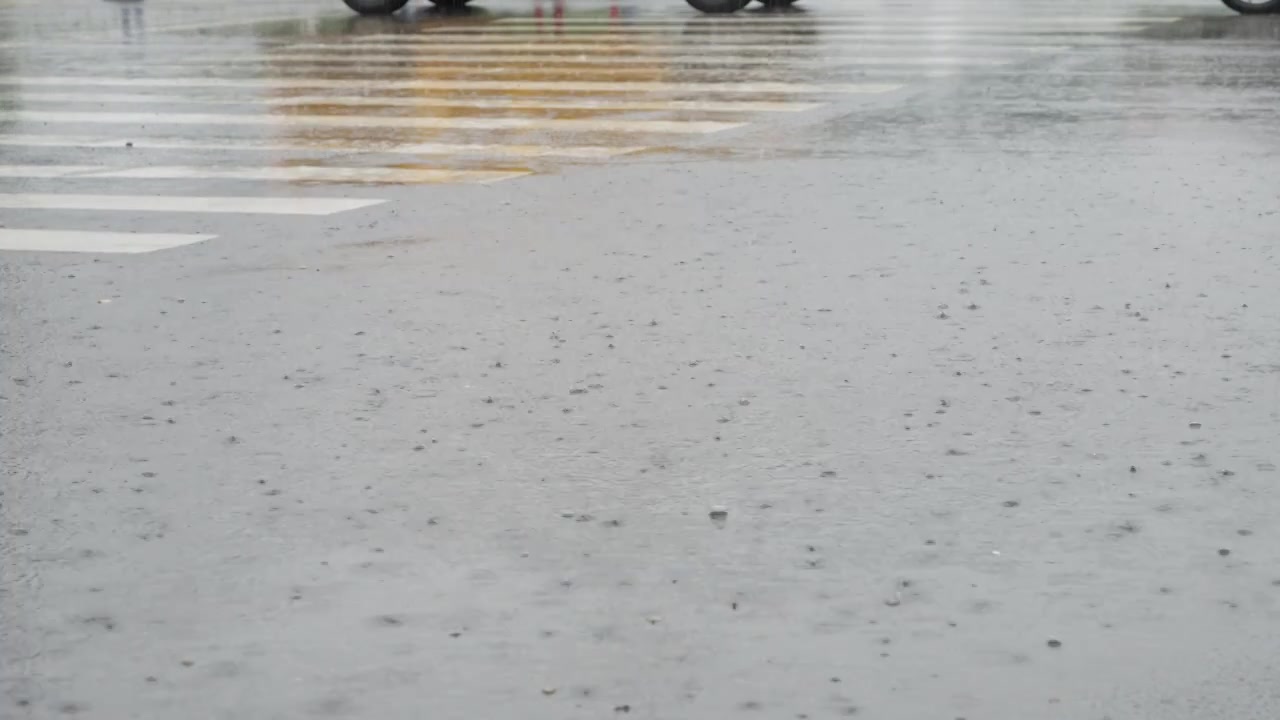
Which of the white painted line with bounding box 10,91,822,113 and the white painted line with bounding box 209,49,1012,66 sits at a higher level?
the white painted line with bounding box 209,49,1012,66

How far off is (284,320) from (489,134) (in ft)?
17.2

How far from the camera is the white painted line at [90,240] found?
8.86 metres

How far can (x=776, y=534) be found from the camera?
15.9 feet

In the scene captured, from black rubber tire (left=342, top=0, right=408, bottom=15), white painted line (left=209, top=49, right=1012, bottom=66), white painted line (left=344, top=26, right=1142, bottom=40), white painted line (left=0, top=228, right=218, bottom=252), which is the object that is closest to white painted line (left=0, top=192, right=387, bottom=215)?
white painted line (left=0, top=228, right=218, bottom=252)

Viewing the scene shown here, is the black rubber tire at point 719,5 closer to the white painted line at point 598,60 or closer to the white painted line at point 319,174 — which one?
the white painted line at point 598,60

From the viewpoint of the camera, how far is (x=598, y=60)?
1739 cm

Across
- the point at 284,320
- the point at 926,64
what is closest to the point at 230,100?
the point at 926,64

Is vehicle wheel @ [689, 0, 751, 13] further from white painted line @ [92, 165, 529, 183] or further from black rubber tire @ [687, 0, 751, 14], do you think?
white painted line @ [92, 165, 529, 183]

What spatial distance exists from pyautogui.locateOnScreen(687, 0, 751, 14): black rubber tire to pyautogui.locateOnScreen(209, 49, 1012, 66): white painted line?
4586mm

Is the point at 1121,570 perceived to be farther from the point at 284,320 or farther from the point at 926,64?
the point at 926,64

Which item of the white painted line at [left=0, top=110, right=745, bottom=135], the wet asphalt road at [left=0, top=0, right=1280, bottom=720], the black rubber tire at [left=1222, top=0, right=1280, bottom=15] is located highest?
the black rubber tire at [left=1222, top=0, right=1280, bottom=15]

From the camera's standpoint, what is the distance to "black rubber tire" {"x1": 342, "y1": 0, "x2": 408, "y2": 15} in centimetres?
2386

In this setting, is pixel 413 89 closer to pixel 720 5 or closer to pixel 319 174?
pixel 319 174

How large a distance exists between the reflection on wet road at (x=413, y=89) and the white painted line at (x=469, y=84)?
0.03 meters
